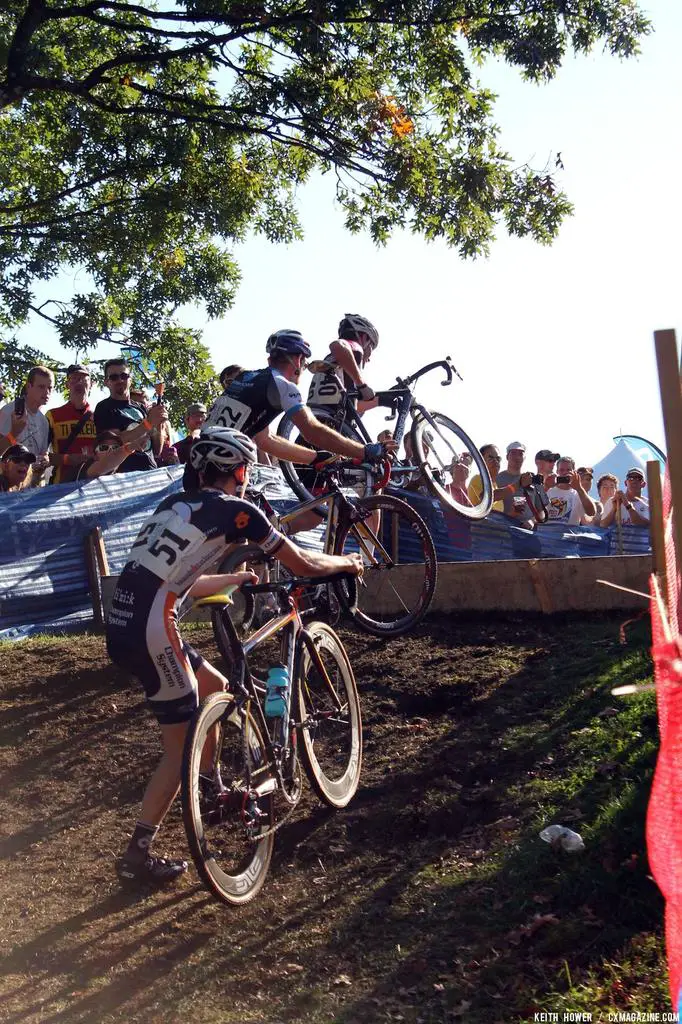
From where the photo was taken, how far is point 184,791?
210 inches

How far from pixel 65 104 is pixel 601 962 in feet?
42.7

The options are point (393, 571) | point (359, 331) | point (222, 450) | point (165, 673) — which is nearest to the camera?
point (165, 673)

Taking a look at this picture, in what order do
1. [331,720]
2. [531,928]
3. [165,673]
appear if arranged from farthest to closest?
1. [331,720]
2. [165,673]
3. [531,928]

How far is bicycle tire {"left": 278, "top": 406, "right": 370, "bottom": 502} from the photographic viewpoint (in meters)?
8.79

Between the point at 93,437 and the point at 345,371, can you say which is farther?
the point at 93,437

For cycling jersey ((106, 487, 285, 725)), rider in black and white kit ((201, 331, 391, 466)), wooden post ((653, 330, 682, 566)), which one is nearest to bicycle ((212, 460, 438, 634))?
rider in black and white kit ((201, 331, 391, 466))

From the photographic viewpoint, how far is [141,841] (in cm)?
621

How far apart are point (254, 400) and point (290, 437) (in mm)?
1461

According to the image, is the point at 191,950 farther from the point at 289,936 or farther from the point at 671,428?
the point at 671,428

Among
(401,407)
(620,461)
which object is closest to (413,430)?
(401,407)

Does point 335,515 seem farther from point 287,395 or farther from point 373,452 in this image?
point 287,395

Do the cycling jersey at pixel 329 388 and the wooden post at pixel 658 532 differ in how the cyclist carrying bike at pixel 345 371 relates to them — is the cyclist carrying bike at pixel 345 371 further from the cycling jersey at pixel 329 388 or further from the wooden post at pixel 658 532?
the wooden post at pixel 658 532

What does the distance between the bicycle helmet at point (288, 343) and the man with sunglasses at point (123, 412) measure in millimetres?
3628

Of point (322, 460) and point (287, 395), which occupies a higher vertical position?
point (287, 395)
